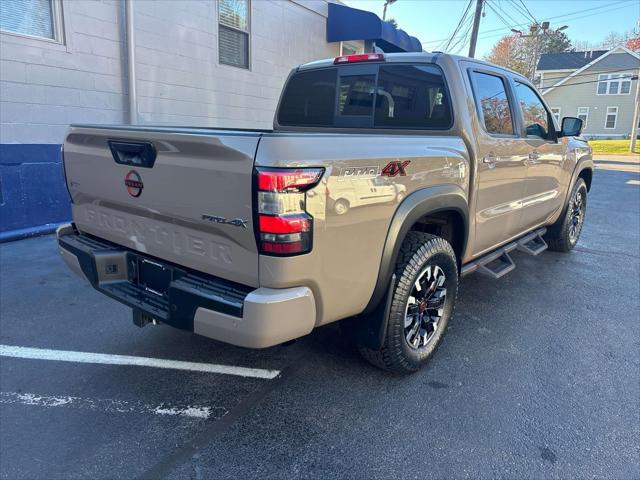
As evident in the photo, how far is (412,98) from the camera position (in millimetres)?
3750

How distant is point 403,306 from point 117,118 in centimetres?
574

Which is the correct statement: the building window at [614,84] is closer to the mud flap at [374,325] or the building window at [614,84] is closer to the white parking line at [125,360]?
the mud flap at [374,325]

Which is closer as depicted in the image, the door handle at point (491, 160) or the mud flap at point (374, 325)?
the mud flap at point (374, 325)

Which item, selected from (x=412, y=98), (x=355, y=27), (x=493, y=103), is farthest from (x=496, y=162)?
(x=355, y=27)

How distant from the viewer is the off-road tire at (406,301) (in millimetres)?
2992

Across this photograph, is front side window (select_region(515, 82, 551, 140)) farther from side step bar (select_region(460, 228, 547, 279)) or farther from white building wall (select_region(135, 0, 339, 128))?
white building wall (select_region(135, 0, 339, 128))

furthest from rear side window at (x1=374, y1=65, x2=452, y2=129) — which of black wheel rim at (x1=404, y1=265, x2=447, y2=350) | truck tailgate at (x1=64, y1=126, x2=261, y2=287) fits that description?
truck tailgate at (x1=64, y1=126, x2=261, y2=287)

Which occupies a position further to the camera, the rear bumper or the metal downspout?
the metal downspout

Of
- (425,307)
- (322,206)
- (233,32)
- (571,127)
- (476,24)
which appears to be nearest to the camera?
(322,206)

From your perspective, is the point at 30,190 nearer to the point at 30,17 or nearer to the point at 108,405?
the point at 30,17

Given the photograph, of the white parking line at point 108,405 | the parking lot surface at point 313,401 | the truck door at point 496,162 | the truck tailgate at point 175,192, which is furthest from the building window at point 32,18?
the truck door at point 496,162

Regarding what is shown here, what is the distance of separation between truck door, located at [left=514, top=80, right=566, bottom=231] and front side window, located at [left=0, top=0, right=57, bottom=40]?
5.66 m

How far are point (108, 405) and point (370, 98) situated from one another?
115 inches

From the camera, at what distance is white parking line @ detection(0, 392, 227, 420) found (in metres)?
2.83
